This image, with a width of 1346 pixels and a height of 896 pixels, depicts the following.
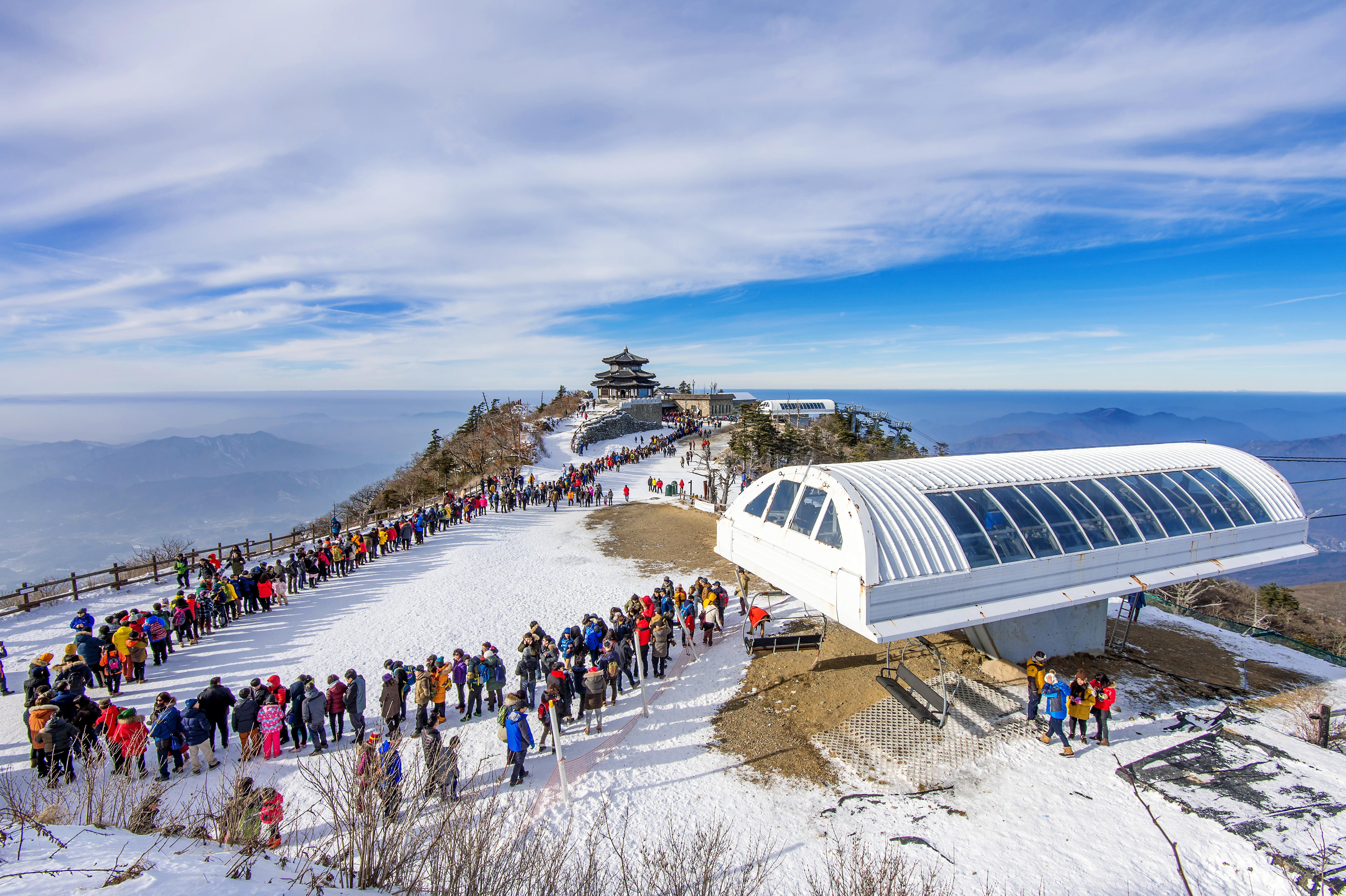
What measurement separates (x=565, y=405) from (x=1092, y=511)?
59.6m

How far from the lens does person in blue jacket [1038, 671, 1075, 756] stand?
877cm

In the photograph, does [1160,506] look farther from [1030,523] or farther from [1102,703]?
[1102,703]

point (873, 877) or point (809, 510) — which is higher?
point (809, 510)

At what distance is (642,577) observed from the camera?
719 inches

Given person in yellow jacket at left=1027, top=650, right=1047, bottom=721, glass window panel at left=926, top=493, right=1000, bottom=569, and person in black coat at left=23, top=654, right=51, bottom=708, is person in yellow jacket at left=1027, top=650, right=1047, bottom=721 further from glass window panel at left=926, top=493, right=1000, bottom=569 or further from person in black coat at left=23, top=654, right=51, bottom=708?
person in black coat at left=23, top=654, right=51, bottom=708

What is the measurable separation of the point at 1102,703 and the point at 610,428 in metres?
44.8

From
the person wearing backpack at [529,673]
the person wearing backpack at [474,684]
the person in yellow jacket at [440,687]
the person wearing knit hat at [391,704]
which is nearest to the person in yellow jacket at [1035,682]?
the person wearing backpack at [529,673]

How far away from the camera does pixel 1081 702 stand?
9.00 meters

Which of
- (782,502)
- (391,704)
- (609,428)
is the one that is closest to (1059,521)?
(782,502)

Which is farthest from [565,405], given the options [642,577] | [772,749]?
[772,749]

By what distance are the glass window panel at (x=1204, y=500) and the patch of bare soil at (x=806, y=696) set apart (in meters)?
5.64

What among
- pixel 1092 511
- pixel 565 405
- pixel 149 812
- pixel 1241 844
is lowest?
pixel 1241 844

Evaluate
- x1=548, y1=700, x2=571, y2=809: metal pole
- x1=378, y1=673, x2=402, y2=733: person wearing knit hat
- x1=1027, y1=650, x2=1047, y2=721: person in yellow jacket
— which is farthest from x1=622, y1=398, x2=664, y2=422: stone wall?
x1=548, y1=700, x2=571, y2=809: metal pole

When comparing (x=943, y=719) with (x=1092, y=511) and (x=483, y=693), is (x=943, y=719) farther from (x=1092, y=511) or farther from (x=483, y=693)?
(x=483, y=693)
